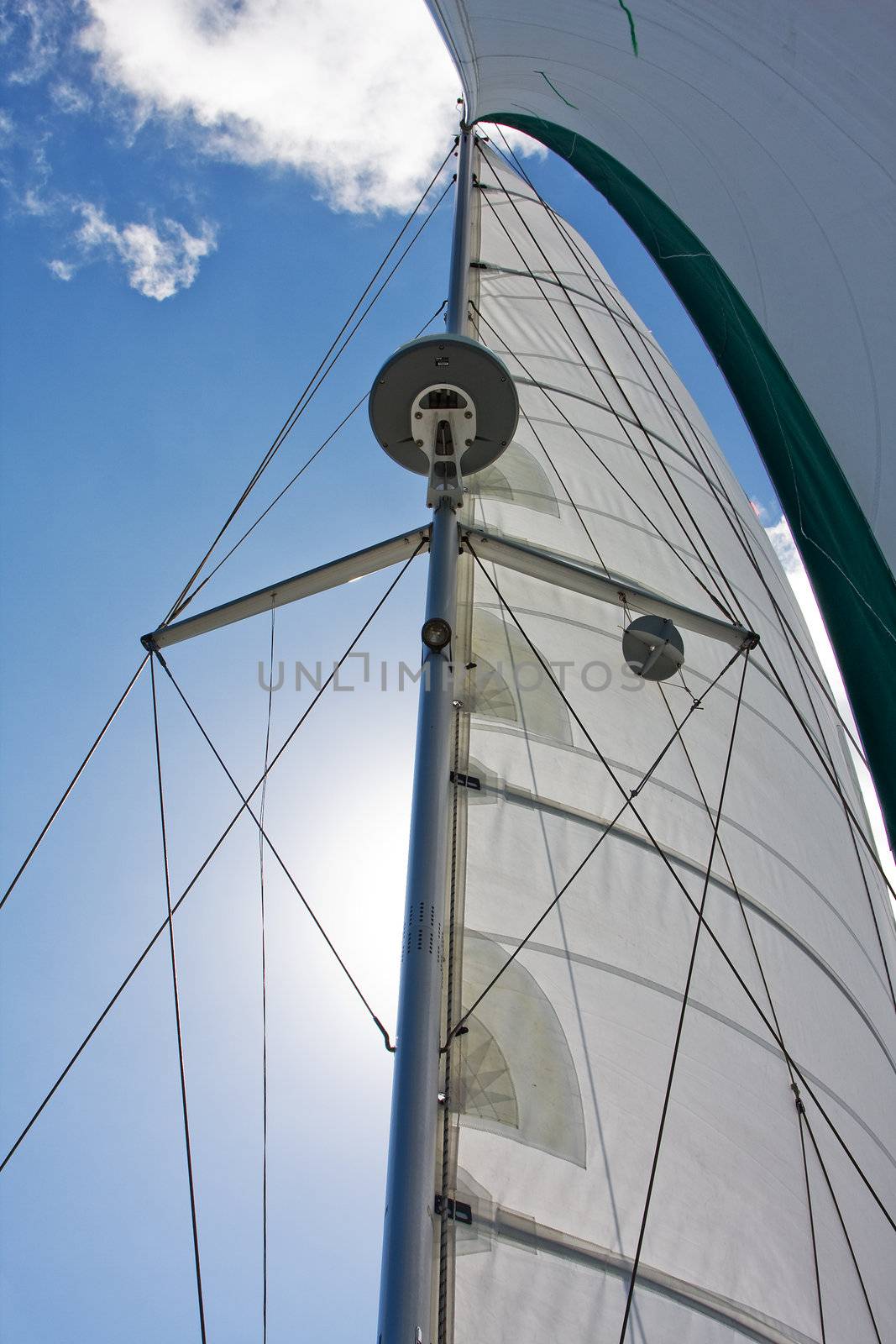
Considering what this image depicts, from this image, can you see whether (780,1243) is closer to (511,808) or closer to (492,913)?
(492,913)

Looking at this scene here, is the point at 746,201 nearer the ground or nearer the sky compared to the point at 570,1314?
nearer the sky

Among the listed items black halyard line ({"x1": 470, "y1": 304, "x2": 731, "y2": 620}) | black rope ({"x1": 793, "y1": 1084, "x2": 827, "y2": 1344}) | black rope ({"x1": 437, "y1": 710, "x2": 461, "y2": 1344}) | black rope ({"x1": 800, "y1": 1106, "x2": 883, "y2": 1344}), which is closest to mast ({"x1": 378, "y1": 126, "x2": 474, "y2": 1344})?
black rope ({"x1": 437, "y1": 710, "x2": 461, "y2": 1344})

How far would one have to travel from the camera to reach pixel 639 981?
328 centimetres

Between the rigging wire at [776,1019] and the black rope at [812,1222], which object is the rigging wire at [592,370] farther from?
the black rope at [812,1222]

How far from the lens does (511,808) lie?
3.59 m

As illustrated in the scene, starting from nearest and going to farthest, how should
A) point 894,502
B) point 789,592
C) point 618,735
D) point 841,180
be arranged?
point 894,502, point 841,180, point 618,735, point 789,592

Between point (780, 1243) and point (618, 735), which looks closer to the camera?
point (780, 1243)

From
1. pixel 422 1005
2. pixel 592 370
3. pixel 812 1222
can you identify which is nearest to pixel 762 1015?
pixel 812 1222

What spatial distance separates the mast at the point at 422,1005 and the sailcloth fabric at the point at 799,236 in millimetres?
1083

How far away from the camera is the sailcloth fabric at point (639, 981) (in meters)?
2.53

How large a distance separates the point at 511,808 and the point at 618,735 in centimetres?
89

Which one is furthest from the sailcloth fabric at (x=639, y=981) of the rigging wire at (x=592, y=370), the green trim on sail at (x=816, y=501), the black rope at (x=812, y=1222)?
the green trim on sail at (x=816, y=501)

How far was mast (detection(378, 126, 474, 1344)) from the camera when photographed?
6.07ft

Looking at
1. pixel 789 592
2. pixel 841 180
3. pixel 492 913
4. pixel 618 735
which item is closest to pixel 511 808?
pixel 492 913
